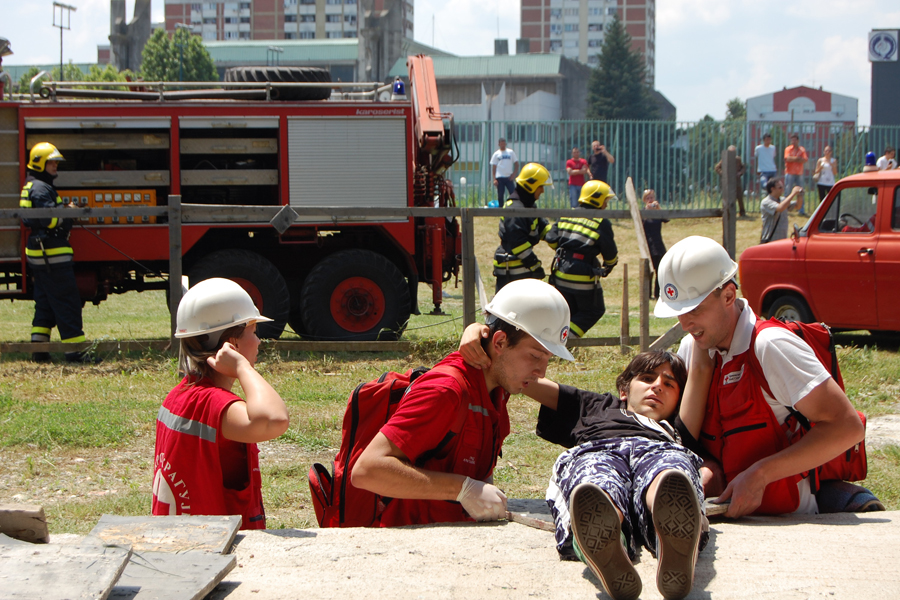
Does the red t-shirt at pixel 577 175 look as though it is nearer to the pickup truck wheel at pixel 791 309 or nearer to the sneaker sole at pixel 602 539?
the pickup truck wheel at pixel 791 309

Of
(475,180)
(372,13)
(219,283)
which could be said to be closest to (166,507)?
(219,283)

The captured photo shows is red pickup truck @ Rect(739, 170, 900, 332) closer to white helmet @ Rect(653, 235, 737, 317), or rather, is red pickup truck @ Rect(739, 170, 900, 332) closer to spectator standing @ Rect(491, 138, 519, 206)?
white helmet @ Rect(653, 235, 737, 317)

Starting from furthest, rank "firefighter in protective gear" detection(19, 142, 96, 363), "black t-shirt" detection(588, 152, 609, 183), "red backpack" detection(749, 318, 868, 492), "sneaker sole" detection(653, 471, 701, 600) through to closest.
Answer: "black t-shirt" detection(588, 152, 609, 183) < "firefighter in protective gear" detection(19, 142, 96, 363) < "red backpack" detection(749, 318, 868, 492) < "sneaker sole" detection(653, 471, 701, 600)

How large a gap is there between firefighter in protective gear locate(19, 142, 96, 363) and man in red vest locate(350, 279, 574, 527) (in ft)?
21.4

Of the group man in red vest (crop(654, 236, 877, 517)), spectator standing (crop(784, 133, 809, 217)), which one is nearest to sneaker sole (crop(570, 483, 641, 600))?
man in red vest (crop(654, 236, 877, 517))

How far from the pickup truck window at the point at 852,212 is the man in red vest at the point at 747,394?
6.68 meters

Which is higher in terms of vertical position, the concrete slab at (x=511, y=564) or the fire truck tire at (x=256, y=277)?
the fire truck tire at (x=256, y=277)

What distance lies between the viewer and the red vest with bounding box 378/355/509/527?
310 cm

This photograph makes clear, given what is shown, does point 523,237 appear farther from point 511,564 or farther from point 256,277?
point 511,564

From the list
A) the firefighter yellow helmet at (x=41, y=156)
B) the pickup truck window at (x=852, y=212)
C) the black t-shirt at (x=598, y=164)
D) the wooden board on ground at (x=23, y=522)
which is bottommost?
the wooden board on ground at (x=23, y=522)

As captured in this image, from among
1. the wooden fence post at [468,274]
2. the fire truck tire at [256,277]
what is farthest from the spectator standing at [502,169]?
the wooden fence post at [468,274]

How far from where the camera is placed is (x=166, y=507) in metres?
3.04

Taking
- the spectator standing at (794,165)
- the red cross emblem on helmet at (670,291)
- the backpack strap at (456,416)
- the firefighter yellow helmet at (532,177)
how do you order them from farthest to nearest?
the spectator standing at (794,165)
the firefighter yellow helmet at (532,177)
the red cross emblem on helmet at (670,291)
the backpack strap at (456,416)

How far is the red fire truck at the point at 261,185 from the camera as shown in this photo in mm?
9438
